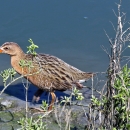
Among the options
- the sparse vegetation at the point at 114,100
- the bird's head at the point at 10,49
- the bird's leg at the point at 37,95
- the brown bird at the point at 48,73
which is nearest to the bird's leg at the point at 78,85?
the brown bird at the point at 48,73

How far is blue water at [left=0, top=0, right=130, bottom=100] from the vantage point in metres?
9.54

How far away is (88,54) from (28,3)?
2.65 meters

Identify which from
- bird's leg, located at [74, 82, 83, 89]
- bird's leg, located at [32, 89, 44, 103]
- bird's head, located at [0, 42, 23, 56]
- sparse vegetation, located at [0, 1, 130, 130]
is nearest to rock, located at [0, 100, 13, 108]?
bird's leg, located at [32, 89, 44, 103]

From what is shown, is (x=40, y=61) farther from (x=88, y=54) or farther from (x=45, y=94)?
(x=88, y=54)

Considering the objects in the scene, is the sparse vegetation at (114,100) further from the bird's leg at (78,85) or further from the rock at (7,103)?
the rock at (7,103)

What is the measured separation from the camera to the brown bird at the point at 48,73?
26.0 ft

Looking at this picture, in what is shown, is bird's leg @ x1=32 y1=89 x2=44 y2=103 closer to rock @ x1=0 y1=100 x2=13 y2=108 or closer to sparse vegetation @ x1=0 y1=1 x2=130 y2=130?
rock @ x1=0 y1=100 x2=13 y2=108

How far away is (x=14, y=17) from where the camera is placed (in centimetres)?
1112

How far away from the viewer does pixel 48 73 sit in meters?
8.00

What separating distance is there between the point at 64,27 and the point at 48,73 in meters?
2.82

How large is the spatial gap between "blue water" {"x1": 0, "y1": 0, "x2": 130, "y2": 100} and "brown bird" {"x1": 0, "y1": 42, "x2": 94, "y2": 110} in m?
0.97

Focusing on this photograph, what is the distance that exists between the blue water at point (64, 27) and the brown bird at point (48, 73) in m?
0.97

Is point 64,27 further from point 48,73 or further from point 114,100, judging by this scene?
point 114,100

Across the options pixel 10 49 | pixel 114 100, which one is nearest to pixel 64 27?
pixel 10 49
